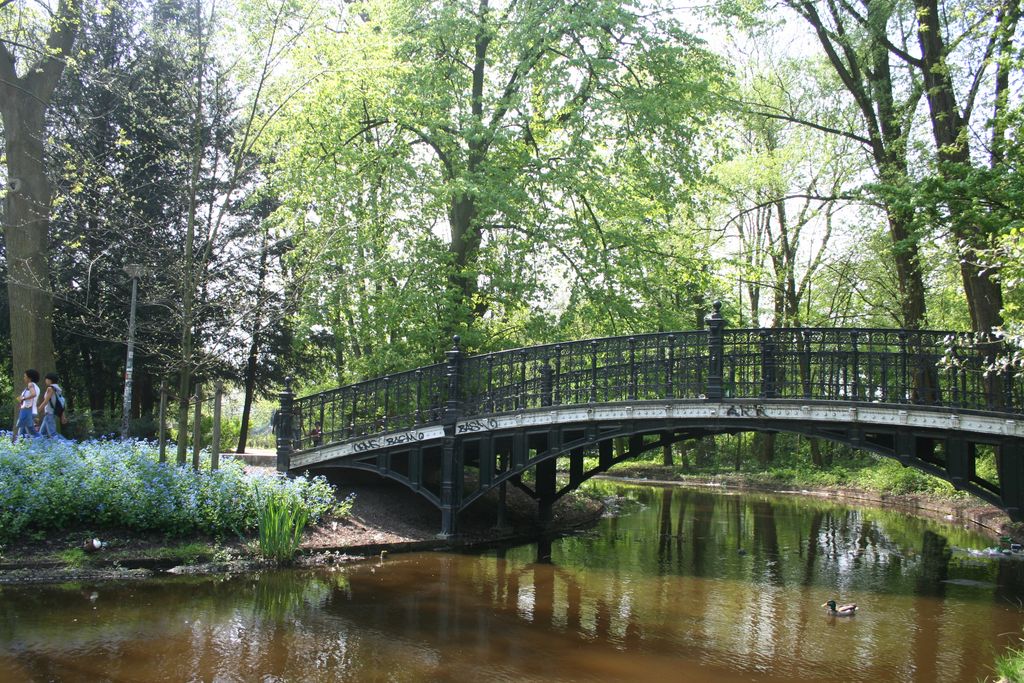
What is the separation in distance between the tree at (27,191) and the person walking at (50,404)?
5.66 ft

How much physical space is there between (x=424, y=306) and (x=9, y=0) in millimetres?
9581

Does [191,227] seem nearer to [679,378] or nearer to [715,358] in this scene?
[679,378]

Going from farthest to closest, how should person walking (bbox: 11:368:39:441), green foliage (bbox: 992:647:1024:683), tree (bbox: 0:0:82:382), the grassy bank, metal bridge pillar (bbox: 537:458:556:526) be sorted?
the grassy bank → metal bridge pillar (bbox: 537:458:556:526) → tree (bbox: 0:0:82:382) → person walking (bbox: 11:368:39:441) → green foliage (bbox: 992:647:1024:683)

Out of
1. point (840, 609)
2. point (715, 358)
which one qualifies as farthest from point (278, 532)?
point (840, 609)

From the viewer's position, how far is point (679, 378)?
13320mm

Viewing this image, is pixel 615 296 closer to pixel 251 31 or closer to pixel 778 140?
pixel 251 31

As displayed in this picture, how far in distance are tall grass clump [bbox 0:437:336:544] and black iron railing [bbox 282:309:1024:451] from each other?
296 centimetres

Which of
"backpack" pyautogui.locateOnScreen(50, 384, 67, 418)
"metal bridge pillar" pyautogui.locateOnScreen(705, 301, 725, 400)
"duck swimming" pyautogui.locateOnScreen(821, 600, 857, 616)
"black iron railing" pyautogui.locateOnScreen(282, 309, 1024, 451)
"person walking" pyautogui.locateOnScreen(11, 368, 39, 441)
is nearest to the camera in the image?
"duck swimming" pyautogui.locateOnScreen(821, 600, 857, 616)

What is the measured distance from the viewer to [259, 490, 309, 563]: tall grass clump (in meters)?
12.0

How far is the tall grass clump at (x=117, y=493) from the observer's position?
36.6 ft

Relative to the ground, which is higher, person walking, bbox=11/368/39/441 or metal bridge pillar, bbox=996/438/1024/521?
person walking, bbox=11/368/39/441

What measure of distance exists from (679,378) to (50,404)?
1119 centimetres

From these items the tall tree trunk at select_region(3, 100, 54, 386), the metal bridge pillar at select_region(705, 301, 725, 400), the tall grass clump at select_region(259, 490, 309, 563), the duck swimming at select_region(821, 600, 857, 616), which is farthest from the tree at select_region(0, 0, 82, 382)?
the duck swimming at select_region(821, 600, 857, 616)

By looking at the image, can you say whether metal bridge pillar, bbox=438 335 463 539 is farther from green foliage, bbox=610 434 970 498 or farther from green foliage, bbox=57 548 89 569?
green foliage, bbox=610 434 970 498
